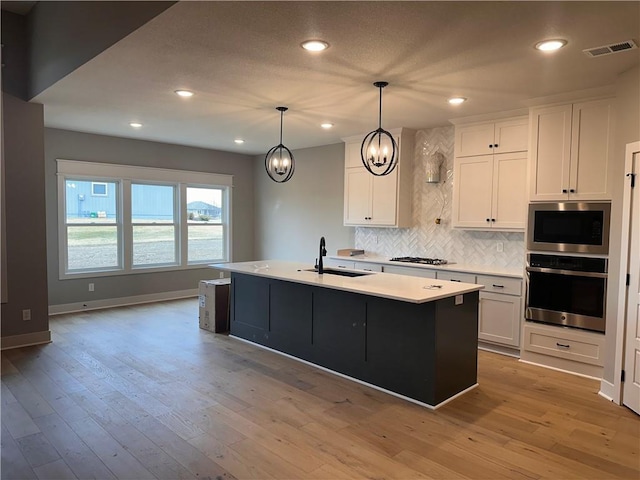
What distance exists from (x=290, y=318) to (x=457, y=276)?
192 cm

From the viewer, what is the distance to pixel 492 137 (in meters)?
4.79

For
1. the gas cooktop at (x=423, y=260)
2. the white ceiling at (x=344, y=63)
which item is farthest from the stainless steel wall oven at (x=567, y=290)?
the white ceiling at (x=344, y=63)

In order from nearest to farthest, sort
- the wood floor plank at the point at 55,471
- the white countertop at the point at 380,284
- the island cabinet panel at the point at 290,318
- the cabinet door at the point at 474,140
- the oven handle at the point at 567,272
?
the wood floor plank at the point at 55,471 → the white countertop at the point at 380,284 → the oven handle at the point at 567,272 → the island cabinet panel at the point at 290,318 → the cabinet door at the point at 474,140

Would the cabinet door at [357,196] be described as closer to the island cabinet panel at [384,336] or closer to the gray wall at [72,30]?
the island cabinet panel at [384,336]

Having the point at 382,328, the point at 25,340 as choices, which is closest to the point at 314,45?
the point at 382,328

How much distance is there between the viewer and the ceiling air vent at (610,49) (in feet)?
9.22

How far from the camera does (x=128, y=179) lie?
6.74 meters

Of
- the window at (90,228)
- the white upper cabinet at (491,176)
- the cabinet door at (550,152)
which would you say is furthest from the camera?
the window at (90,228)

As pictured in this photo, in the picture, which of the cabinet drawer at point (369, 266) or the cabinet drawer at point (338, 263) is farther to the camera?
the cabinet drawer at point (338, 263)

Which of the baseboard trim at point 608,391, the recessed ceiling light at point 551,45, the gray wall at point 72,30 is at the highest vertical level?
the gray wall at point 72,30

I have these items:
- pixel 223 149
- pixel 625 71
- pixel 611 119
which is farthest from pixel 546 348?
pixel 223 149

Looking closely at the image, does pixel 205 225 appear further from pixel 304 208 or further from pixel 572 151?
pixel 572 151

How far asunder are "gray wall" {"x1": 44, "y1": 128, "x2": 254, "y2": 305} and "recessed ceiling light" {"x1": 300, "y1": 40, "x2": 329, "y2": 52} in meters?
4.70

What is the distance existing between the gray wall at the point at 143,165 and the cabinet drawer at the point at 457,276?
4567 millimetres
